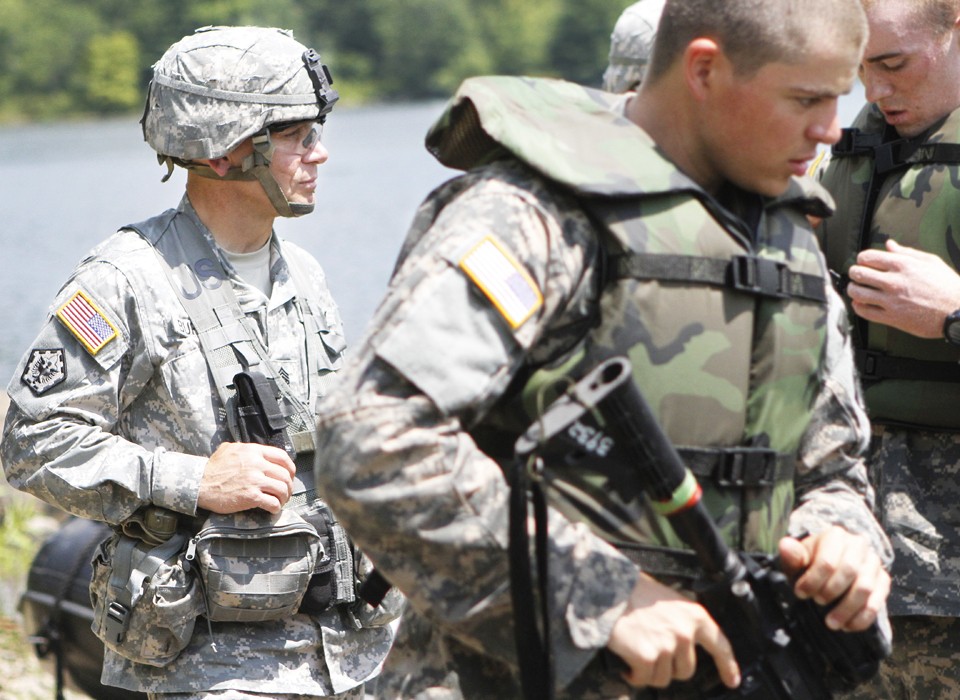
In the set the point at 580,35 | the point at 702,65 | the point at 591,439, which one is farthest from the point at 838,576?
the point at 580,35

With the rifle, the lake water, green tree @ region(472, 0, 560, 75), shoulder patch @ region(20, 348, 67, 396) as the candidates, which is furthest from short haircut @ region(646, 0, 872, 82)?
green tree @ region(472, 0, 560, 75)

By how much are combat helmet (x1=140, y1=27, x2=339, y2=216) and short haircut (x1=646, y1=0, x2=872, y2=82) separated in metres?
1.63

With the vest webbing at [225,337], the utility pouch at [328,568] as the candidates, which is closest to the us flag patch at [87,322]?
the vest webbing at [225,337]

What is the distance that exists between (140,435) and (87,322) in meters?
0.31

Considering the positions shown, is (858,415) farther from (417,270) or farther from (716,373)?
(417,270)

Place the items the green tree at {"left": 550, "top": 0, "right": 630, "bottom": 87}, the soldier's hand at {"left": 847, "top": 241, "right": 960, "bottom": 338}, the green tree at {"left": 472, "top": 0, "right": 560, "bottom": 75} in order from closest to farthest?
1. the soldier's hand at {"left": 847, "top": 241, "right": 960, "bottom": 338}
2. the green tree at {"left": 550, "top": 0, "right": 630, "bottom": 87}
3. the green tree at {"left": 472, "top": 0, "right": 560, "bottom": 75}

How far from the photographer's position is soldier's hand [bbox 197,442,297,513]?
3.24m

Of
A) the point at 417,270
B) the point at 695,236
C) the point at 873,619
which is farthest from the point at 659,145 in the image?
the point at 873,619

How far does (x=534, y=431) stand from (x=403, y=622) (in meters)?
0.54

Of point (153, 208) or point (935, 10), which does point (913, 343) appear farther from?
point (153, 208)

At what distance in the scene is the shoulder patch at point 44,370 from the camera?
10.8 ft

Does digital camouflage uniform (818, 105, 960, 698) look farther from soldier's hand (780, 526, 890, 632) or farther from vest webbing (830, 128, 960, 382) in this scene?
soldier's hand (780, 526, 890, 632)

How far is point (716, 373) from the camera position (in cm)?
220

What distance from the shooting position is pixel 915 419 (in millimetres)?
3389
